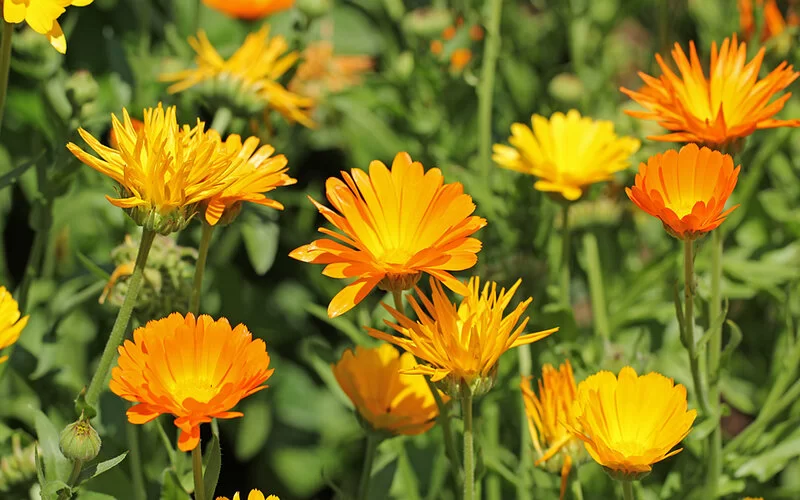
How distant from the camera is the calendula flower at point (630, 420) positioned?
93 cm

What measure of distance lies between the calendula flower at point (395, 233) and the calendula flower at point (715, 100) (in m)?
0.24

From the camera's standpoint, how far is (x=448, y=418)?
1.07m

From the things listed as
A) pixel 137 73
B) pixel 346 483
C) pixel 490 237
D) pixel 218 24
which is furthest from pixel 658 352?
pixel 218 24

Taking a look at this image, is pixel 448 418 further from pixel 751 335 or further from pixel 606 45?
pixel 606 45

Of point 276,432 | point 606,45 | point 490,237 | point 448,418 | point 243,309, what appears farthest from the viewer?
point 606,45

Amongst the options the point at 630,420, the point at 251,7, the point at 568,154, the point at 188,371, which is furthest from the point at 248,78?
the point at 630,420

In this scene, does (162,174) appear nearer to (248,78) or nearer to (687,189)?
(687,189)

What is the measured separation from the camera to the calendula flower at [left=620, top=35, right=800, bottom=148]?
110 centimetres

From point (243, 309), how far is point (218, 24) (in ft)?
2.29

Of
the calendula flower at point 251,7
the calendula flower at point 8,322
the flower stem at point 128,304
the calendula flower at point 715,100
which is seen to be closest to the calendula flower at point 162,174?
the flower stem at point 128,304

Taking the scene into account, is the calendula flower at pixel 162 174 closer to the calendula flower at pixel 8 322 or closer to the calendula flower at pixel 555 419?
the calendula flower at pixel 8 322

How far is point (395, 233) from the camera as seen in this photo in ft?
3.33

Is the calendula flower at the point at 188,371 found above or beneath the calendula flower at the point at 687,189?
beneath

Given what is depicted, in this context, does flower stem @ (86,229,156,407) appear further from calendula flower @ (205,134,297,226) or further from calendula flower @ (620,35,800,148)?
calendula flower @ (620,35,800,148)
